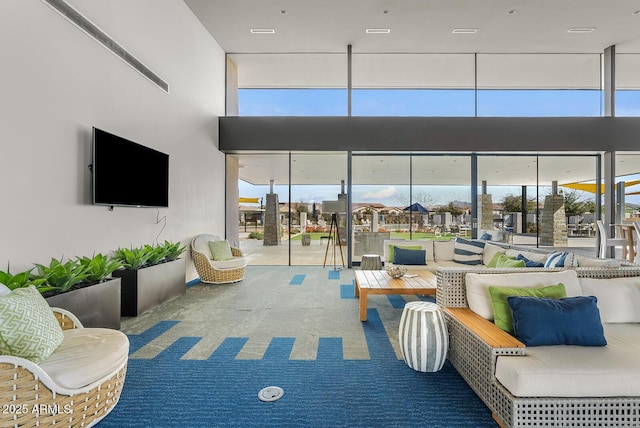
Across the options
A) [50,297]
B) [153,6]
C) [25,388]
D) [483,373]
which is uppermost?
[153,6]

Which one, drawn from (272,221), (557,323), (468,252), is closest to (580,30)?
(468,252)

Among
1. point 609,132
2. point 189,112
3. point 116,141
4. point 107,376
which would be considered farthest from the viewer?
point 609,132

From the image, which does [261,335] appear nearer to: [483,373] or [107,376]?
[107,376]

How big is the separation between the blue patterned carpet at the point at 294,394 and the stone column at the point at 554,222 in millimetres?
7299

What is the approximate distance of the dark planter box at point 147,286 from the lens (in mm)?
3818

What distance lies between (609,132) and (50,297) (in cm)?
1020

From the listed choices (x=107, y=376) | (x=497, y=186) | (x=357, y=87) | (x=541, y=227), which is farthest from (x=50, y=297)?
(x=541, y=227)

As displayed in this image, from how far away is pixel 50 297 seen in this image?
2570 mm

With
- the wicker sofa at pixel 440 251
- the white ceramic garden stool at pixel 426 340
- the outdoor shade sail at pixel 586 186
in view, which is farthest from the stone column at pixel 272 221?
the outdoor shade sail at pixel 586 186

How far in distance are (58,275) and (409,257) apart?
15.9 ft

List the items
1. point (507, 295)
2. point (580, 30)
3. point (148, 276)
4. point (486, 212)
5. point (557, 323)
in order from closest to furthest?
point (557, 323), point (507, 295), point (148, 276), point (580, 30), point (486, 212)

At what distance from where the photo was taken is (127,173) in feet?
12.7

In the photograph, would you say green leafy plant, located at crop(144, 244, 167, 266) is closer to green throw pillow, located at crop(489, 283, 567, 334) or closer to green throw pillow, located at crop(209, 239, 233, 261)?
green throw pillow, located at crop(209, 239, 233, 261)

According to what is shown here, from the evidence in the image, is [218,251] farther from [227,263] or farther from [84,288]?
[84,288]
